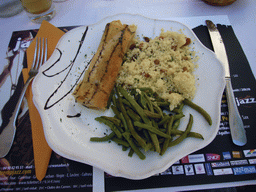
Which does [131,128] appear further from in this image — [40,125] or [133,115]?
[40,125]

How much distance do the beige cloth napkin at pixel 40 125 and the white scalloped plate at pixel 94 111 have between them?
207 millimetres

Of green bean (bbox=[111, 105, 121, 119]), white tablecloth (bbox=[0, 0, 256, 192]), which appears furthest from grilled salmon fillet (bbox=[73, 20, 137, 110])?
white tablecloth (bbox=[0, 0, 256, 192])

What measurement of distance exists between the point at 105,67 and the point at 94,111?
44 cm

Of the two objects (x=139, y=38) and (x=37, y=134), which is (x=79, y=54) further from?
(x=37, y=134)

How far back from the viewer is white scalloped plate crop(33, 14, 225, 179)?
4.17 ft

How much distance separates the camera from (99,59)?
5.48 feet

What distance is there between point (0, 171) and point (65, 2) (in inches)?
90.1

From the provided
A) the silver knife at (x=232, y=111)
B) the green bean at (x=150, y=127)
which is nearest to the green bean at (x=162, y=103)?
the green bean at (x=150, y=127)

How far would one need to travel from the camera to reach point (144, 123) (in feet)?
4.55

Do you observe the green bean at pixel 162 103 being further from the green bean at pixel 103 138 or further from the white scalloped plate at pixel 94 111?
the green bean at pixel 103 138

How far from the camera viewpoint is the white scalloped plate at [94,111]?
127 centimetres

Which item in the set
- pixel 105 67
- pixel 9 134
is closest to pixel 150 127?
pixel 105 67

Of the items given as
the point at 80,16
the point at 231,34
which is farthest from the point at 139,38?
the point at 231,34

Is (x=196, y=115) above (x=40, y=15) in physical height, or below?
below
